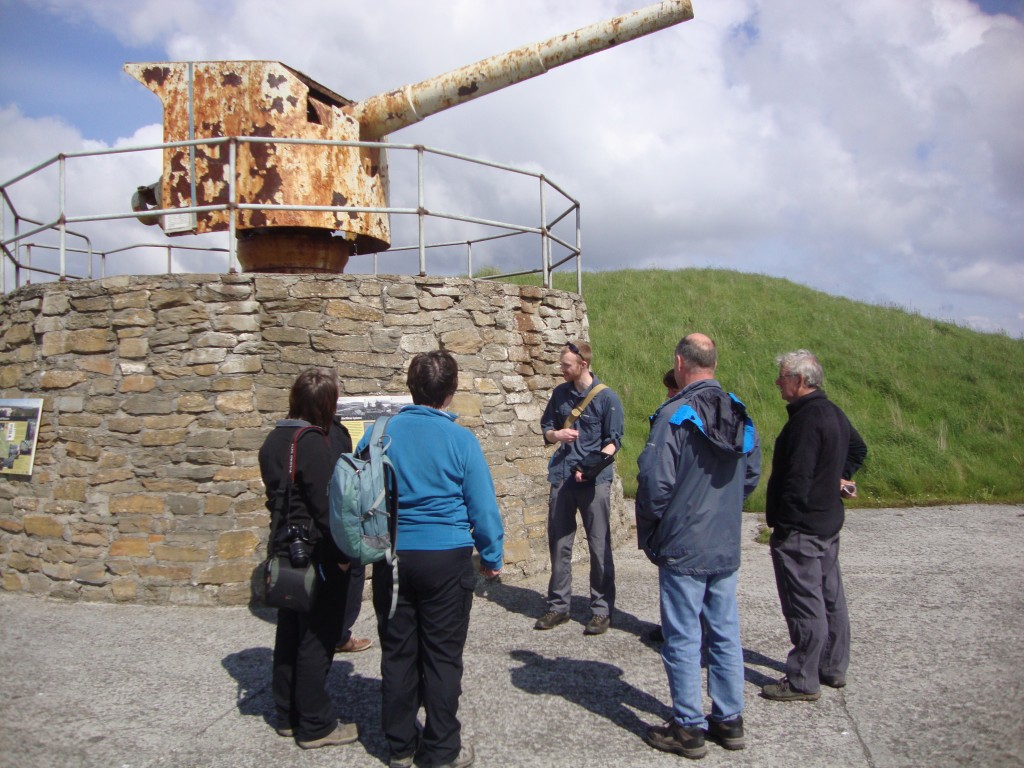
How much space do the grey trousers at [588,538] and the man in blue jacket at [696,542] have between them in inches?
68.1

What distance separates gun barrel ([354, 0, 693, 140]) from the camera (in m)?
6.58

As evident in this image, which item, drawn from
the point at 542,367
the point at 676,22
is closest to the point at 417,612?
the point at 542,367

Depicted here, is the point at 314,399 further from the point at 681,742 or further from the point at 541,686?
the point at 681,742

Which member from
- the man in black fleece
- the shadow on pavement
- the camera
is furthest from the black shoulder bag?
the man in black fleece

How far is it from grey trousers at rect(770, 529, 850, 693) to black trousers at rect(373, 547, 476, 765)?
1.94 m

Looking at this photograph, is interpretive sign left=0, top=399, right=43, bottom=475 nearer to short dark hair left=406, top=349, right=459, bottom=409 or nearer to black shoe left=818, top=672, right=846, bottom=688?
short dark hair left=406, top=349, right=459, bottom=409

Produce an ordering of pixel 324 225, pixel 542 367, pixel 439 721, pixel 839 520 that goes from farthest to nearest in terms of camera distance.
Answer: pixel 542 367, pixel 324 225, pixel 839 520, pixel 439 721

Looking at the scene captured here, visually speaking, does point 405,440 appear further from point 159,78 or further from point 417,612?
point 159,78

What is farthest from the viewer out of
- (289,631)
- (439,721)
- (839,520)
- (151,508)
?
(151,508)

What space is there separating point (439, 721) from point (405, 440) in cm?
128

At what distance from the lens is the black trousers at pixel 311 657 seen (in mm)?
3736

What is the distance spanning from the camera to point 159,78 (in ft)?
22.7

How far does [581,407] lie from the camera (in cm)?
561

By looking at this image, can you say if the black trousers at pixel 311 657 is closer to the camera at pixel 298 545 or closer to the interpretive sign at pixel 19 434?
the camera at pixel 298 545
